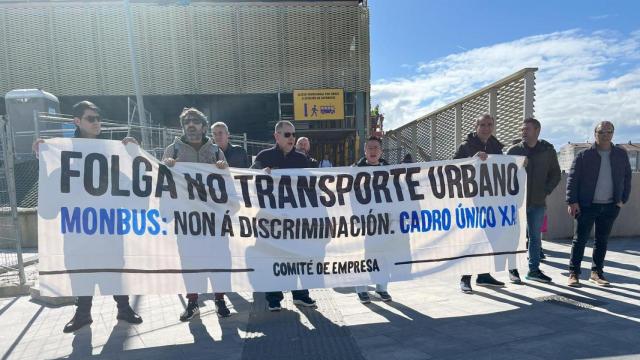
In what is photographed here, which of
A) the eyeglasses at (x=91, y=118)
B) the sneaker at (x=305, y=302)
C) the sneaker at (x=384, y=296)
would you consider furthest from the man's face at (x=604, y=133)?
the eyeglasses at (x=91, y=118)

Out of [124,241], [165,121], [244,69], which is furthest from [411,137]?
[165,121]

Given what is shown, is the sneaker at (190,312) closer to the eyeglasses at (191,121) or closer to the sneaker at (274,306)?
the sneaker at (274,306)

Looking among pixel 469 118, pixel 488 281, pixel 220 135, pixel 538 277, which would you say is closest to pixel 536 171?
pixel 538 277

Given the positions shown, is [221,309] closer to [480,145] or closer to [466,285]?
[466,285]

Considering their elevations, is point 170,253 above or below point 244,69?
below

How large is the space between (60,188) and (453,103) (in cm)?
805

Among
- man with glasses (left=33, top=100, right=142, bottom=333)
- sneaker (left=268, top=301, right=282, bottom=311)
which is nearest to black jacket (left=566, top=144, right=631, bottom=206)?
sneaker (left=268, top=301, right=282, bottom=311)

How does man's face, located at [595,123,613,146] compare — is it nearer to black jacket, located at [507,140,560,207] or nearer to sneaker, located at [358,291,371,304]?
black jacket, located at [507,140,560,207]

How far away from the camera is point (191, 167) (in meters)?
4.07

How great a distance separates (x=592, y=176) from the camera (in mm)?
4820

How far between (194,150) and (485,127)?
340 centimetres

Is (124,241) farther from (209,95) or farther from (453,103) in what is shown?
(209,95)

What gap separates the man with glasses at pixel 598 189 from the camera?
4.81m

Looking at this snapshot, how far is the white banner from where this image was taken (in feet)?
12.5
